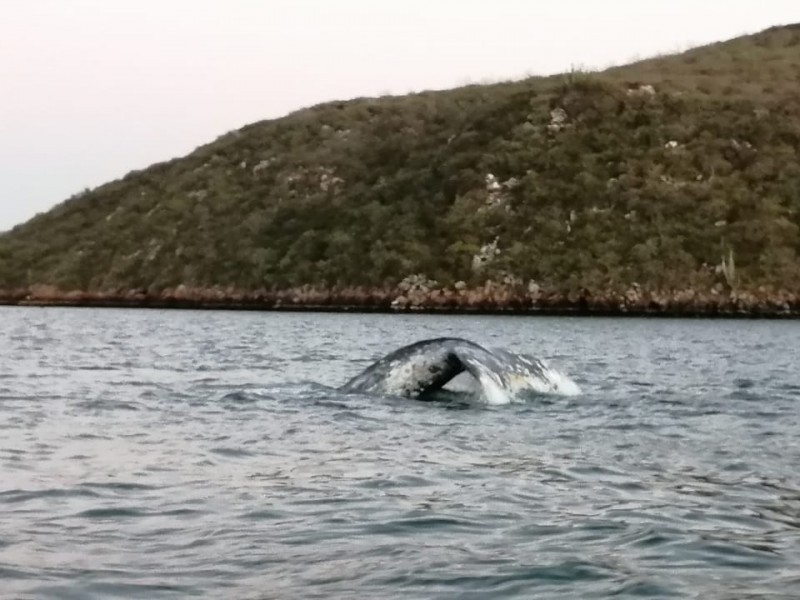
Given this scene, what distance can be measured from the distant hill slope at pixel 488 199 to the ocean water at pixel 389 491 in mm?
55637

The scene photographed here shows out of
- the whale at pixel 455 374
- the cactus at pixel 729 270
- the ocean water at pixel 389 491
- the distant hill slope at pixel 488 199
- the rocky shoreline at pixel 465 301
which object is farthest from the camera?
the distant hill slope at pixel 488 199

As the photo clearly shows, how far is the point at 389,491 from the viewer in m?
11.9

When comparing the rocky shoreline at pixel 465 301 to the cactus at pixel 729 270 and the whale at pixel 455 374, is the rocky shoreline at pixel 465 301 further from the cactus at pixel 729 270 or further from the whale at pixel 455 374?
the whale at pixel 455 374

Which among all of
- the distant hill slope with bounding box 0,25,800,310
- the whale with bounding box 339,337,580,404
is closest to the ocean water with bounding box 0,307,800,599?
the whale with bounding box 339,337,580,404

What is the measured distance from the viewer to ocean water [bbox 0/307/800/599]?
862 cm

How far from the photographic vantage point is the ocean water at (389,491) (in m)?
8.62

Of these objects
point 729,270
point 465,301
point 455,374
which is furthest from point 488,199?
point 455,374

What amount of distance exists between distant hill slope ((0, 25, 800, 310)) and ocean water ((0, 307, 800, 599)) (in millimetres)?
55637

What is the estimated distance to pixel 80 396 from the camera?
21203 mm

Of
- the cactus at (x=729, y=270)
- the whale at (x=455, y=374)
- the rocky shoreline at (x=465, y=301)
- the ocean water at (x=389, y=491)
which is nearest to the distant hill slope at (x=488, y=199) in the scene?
the cactus at (x=729, y=270)

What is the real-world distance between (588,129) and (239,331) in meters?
49.5

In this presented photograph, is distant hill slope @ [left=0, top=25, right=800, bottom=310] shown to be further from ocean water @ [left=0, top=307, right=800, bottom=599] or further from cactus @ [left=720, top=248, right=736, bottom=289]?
ocean water @ [left=0, top=307, right=800, bottom=599]

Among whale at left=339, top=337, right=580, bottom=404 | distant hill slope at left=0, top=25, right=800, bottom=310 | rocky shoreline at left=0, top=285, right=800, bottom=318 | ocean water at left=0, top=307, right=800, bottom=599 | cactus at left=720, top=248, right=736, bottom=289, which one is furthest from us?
distant hill slope at left=0, top=25, right=800, bottom=310

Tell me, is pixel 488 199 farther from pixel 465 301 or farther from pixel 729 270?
pixel 729 270
